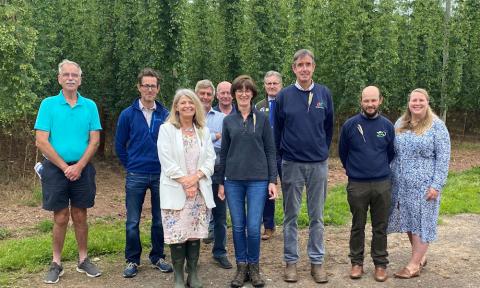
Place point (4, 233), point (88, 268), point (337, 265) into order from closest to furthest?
point (88, 268)
point (337, 265)
point (4, 233)

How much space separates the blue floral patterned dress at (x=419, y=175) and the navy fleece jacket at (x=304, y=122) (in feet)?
2.75

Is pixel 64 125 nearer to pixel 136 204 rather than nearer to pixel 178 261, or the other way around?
pixel 136 204

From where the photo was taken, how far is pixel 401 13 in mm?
18312

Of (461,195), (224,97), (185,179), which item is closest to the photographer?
(185,179)

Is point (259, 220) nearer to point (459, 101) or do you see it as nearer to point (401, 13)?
point (401, 13)

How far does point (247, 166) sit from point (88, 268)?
212 centimetres

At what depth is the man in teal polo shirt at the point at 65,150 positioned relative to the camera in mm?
4785

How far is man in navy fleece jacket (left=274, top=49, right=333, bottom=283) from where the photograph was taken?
4.84m

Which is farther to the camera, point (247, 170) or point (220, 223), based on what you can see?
point (220, 223)

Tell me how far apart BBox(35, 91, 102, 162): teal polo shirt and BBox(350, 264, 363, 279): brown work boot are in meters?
3.08

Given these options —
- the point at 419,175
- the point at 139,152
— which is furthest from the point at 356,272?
the point at 139,152

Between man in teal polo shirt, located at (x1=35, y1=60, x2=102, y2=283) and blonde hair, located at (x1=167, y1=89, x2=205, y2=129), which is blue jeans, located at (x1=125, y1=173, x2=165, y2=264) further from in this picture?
blonde hair, located at (x1=167, y1=89, x2=205, y2=129)

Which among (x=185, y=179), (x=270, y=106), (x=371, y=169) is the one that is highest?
(x=270, y=106)

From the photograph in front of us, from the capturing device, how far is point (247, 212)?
477 cm
